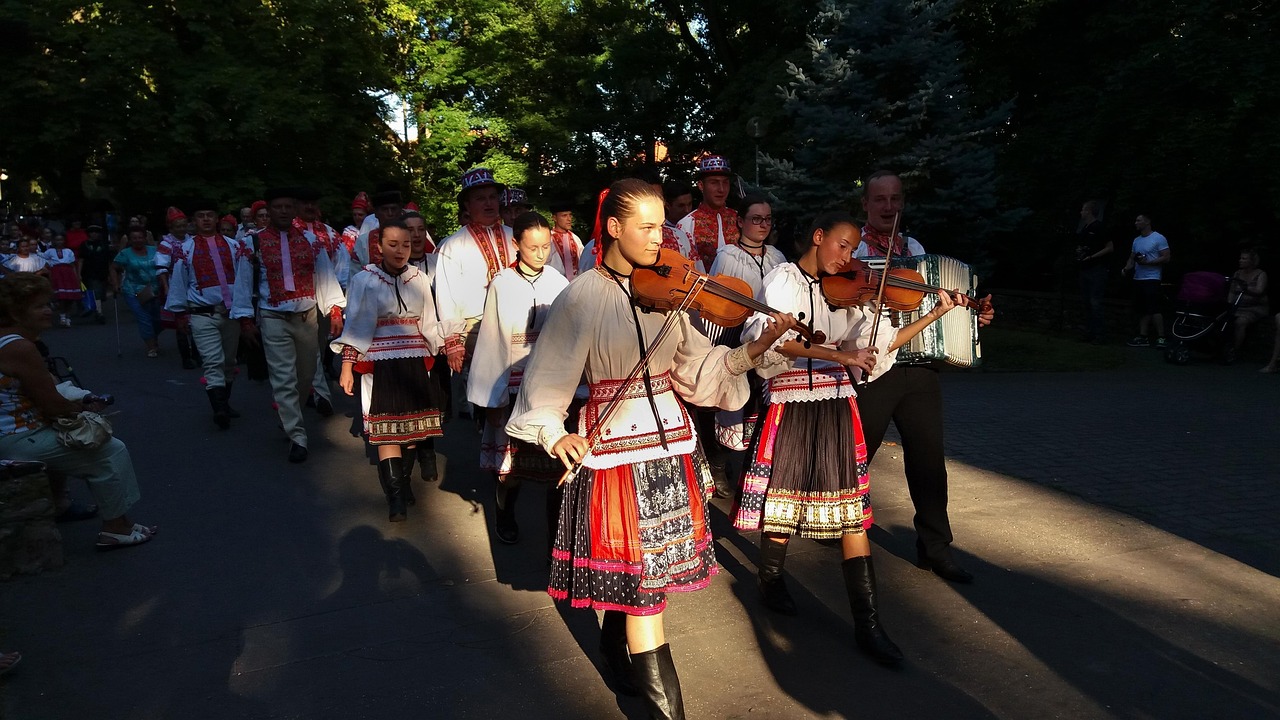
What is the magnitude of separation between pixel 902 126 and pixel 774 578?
968cm

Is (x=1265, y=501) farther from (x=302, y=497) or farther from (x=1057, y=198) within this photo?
(x=1057, y=198)

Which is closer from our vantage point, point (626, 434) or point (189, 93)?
point (626, 434)

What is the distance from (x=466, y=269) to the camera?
270 inches

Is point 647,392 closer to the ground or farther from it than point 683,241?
closer to the ground

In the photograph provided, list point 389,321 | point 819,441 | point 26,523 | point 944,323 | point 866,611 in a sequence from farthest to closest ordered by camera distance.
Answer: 1. point 389,321
2. point 26,523
3. point 944,323
4. point 819,441
5. point 866,611

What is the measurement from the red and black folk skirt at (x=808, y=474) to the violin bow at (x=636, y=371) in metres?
1.27

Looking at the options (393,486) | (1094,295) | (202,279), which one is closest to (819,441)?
(393,486)

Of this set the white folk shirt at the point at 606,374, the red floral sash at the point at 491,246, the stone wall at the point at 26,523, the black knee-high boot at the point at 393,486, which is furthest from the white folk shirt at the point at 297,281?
the white folk shirt at the point at 606,374

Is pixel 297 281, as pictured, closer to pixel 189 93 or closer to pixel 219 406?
pixel 219 406

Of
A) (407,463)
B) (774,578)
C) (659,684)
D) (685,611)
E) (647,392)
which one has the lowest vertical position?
(685,611)

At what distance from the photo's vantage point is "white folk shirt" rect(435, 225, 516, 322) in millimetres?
6727

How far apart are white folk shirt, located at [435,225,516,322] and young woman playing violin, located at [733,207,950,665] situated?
2.93m

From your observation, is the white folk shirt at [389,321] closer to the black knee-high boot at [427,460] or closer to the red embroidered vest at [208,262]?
the black knee-high boot at [427,460]

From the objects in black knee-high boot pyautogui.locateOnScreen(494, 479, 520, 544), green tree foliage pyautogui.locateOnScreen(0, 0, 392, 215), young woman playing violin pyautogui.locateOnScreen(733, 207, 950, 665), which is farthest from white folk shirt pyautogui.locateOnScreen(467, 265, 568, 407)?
green tree foliage pyautogui.locateOnScreen(0, 0, 392, 215)
